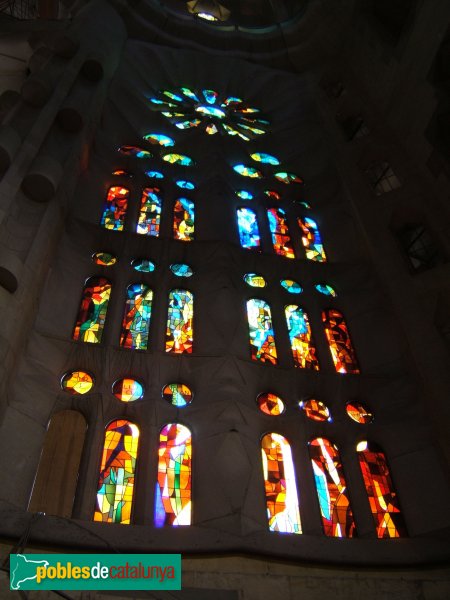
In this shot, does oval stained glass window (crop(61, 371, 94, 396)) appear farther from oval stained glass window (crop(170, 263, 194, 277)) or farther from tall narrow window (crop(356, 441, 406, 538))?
tall narrow window (crop(356, 441, 406, 538))

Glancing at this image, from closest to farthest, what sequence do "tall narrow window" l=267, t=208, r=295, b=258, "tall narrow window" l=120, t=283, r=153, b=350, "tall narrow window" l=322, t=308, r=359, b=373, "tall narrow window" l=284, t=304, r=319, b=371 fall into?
"tall narrow window" l=120, t=283, r=153, b=350 < "tall narrow window" l=284, t=304, r=319, b=371 < "tall narrow window" l=322, t=308, r=359, b=373 < "tall narrow window" l=267, t=208, r=295, b=258

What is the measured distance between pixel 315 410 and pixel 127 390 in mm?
2913

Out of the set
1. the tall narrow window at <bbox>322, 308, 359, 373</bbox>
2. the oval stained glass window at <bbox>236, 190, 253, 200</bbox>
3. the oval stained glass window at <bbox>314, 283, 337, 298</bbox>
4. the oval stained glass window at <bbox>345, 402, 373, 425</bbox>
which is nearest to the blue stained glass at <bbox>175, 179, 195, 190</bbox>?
the oval stained glass window at <bbox>236, 190, 253, 200</bbox>

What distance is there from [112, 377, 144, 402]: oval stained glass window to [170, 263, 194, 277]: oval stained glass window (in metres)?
2.69

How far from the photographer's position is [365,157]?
535 inches

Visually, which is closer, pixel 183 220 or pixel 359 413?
pixel 359 413

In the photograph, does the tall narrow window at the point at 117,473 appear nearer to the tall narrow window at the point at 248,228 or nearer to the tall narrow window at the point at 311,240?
the tall narrow window at the point at 248,228

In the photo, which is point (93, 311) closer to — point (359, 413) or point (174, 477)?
point (174, 477)

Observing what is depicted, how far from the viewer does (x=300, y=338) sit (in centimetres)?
1041

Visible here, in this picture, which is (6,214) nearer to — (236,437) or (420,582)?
(236,437)

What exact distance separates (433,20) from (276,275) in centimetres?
564

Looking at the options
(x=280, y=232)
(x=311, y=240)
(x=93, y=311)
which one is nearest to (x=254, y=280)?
(x=280, y=232)

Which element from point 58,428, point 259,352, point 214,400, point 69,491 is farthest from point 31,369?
point 259,352

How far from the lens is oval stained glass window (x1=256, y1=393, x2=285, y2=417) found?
888 cm
